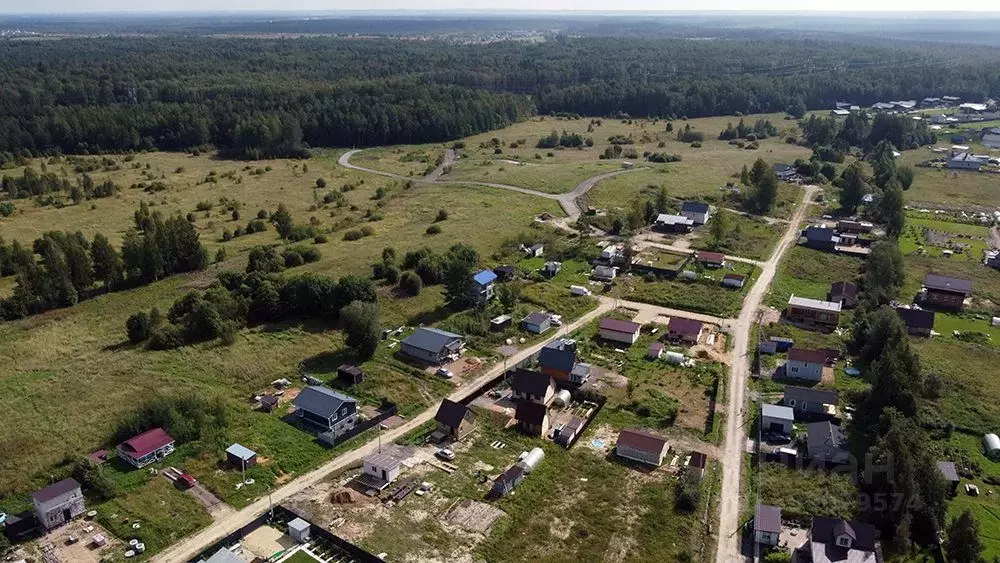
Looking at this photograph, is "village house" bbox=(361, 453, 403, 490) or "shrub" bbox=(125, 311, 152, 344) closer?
"village house" bbox=(361, 453, 403, 490)

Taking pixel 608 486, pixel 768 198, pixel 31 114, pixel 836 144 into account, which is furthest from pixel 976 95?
pixel 31 114

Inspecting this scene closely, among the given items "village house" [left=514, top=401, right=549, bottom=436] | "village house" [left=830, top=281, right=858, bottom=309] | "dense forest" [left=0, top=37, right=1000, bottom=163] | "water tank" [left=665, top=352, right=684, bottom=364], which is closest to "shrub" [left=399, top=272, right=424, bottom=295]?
"village house" [left=514, top=401, right=549, bottom=436]

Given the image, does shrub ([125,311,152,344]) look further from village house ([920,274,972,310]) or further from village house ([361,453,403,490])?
village house ([920,274,972,310])

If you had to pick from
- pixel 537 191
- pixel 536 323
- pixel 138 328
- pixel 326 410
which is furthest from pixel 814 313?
pixel 138 328

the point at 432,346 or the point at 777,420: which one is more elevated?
the point at 432,346

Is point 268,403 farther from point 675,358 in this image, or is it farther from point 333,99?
point 333,99

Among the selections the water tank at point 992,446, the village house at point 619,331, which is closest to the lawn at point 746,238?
the village house at point 619,331

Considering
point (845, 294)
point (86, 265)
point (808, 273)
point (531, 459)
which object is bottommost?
point (808, 273)
